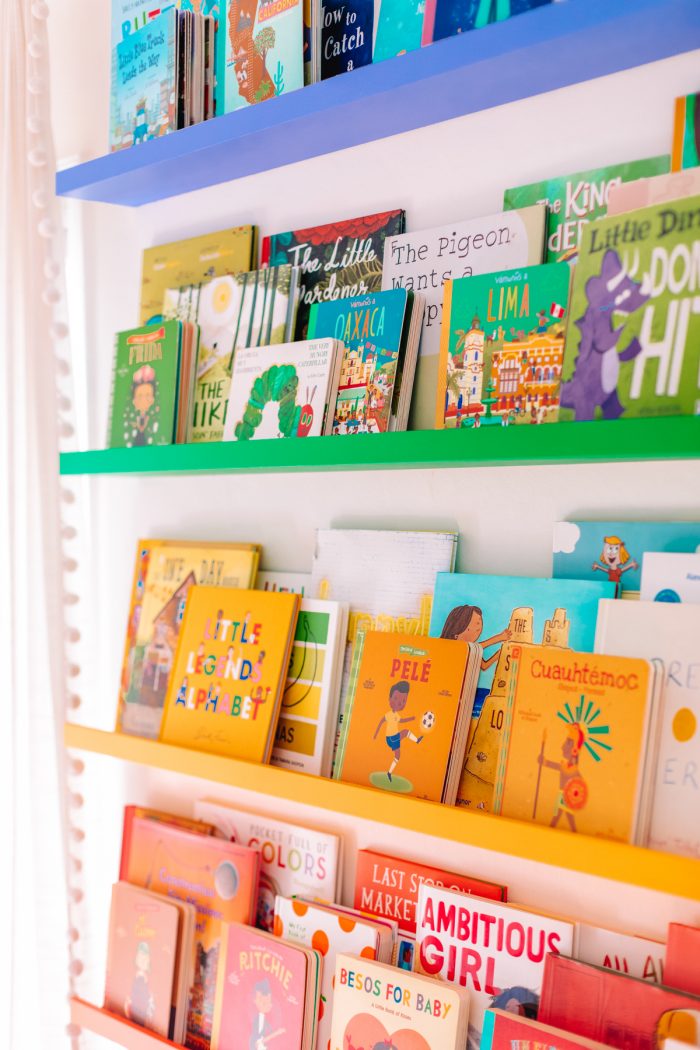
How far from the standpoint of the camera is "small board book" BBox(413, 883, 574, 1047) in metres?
1.16

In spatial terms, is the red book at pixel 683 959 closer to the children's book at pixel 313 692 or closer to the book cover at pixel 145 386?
the children's book at pixel 313 692

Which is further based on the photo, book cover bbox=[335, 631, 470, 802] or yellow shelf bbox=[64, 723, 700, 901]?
Result: book cover bbox=[335, 631, 470, 802]

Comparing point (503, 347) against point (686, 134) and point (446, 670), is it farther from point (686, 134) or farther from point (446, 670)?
point (446, 670)

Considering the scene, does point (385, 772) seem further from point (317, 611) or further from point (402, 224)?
point (402, 224)

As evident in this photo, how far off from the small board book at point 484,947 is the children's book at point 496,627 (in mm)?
133

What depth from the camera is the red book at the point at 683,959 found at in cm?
104

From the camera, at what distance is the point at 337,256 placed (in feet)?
4.62

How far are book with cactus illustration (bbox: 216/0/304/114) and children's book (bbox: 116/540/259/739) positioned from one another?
2.22 ft

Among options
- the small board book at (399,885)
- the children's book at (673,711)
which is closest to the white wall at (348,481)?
the small board book at (399,885)

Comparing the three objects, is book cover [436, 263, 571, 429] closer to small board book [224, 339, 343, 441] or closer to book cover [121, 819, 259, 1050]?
small board book [224, 339, 343, 441]

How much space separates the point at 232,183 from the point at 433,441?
701 millimetres

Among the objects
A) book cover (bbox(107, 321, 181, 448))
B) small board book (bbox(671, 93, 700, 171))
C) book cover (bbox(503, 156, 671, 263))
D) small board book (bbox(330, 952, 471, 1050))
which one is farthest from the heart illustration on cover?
small board book (bbox(671, 93, 700, 171))

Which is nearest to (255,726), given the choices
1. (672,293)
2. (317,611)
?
(317,611)

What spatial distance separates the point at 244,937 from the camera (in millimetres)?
1383
